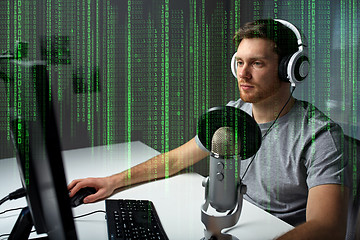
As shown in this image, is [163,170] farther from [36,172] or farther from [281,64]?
[36,172]

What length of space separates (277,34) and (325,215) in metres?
0.66

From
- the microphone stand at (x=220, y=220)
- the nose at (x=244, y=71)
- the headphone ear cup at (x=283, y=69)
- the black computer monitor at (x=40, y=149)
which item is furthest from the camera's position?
the nose at (x=244, y=71)

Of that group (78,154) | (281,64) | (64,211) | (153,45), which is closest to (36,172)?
(64,211)

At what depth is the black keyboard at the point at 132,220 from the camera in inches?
34.9

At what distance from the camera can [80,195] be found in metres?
1.13

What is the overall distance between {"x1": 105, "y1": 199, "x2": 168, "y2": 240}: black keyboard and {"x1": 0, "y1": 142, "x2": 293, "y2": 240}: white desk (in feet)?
0.10

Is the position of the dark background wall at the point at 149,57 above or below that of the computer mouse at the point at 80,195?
above

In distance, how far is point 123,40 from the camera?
1.75 meters

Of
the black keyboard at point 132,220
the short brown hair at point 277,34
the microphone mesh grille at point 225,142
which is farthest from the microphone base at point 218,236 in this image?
the short brown hair at point 277,34

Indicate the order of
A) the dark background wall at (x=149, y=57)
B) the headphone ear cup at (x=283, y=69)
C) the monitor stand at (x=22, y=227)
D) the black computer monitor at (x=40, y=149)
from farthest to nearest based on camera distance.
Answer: the dark background wall at (x=149, y=57)
the headphone ear cup at (x=283, y=69)
the monitor stand at (x=22, y=227)
the black computer monitor at (x=40, y=149)

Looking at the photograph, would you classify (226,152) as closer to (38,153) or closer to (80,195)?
(38,153)

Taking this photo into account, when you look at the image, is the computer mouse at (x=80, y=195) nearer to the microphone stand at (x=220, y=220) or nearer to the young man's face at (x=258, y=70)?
the microphone stand at (x=220, y=220)

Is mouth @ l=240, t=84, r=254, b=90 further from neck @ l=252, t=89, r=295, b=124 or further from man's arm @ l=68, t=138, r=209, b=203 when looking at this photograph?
man's arm @ l=68, t=138, r=209, b=203

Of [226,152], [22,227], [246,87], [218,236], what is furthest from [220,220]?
[246,87]
